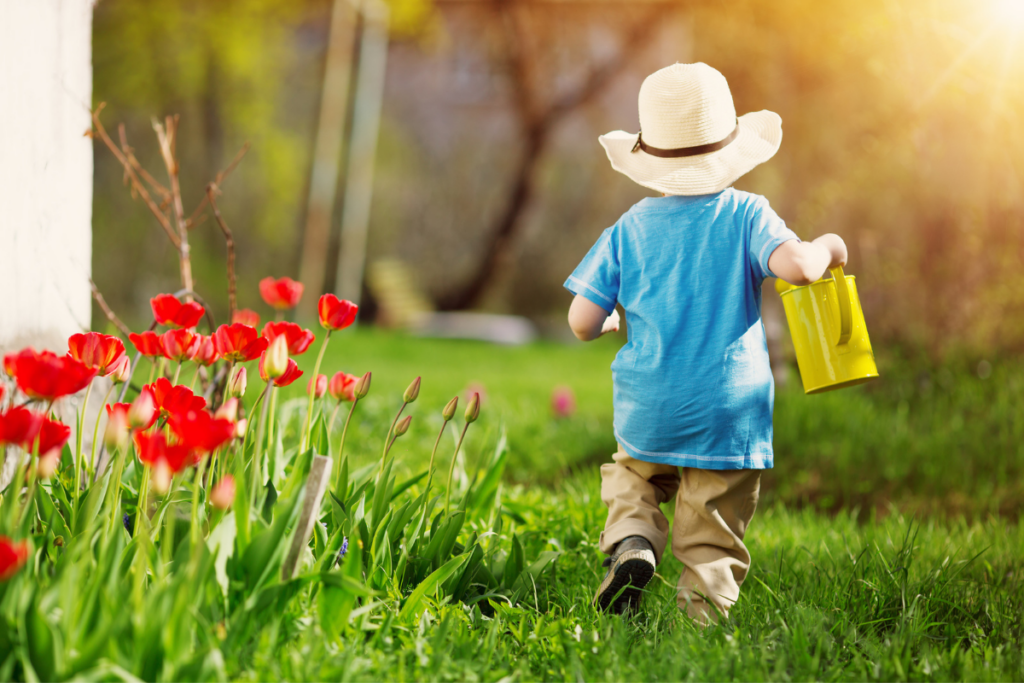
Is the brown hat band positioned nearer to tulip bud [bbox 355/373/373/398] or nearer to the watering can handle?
the watering can handle

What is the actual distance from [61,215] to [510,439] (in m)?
2.00

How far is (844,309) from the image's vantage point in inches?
66.2

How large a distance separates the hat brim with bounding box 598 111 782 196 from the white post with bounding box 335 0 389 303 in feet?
25.1

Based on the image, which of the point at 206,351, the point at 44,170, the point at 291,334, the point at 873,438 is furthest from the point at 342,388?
the point at 873,438

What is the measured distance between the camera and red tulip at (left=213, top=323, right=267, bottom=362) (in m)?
1.55

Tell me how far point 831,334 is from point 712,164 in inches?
17.1

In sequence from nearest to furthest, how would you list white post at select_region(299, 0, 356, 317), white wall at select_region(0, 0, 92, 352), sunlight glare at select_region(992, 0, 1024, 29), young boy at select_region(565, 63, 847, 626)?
young boy at select_region(565, 63, 847, 626)
white wall at select_region(0, 0, 92, 352)
sunlight glare at select_region(992, 0, 1024, 29)
white post at select_region(299, 0, 356, 317)

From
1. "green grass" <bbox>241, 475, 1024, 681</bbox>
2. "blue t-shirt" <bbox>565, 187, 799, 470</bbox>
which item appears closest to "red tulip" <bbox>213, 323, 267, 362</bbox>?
"green grass" <bbox>241, 475, 1024, 681</bbox>

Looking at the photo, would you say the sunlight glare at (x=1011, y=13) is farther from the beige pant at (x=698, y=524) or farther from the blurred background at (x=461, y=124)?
the beige pant at (x=698, y=524)

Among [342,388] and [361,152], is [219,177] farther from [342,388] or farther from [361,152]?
[361,152]

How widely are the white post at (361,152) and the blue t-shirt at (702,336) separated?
7.64m

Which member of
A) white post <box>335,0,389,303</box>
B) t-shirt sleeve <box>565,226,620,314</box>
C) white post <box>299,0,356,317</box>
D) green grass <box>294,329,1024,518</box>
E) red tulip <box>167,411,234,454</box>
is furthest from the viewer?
white post <box>335,0,389,303</box>

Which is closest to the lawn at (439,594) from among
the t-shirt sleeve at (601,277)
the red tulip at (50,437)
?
the red tulip at (50,437)

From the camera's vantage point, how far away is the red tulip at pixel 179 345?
161cm
